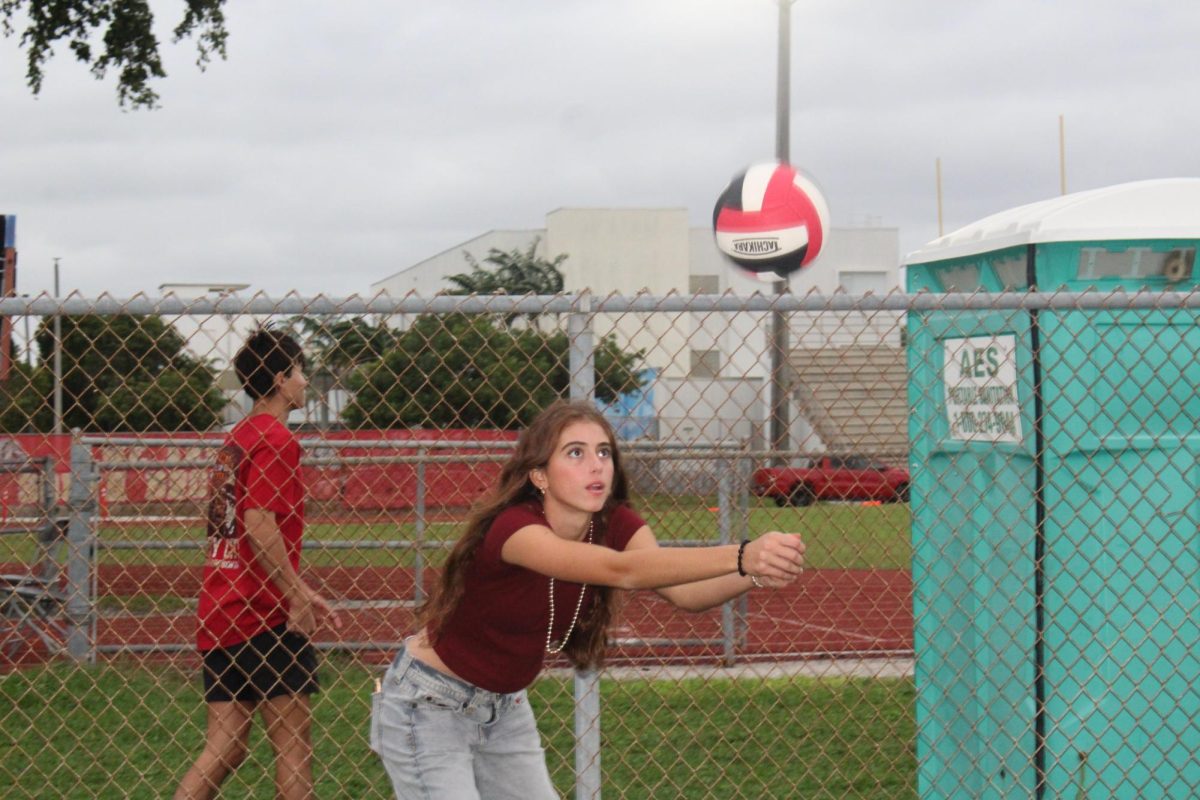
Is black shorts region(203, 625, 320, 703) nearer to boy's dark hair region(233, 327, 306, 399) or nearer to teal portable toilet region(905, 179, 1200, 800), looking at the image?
boy's dark hair region(233, 327, 306, 399)

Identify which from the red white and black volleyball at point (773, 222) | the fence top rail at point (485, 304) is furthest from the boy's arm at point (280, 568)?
the red white and black volleyball at point (773, 222)

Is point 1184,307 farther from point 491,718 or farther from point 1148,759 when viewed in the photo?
point 491,718

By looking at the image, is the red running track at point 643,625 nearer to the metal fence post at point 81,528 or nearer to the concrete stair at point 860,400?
the metal fence post at point 81,528

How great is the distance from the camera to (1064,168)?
32.1 metres

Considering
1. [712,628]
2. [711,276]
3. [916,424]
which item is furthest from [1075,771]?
[711,276]

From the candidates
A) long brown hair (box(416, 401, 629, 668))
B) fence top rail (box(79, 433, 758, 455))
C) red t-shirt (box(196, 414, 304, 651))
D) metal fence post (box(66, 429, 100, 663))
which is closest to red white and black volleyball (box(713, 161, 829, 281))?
fence top rail (box(79, 433, 758, 455))

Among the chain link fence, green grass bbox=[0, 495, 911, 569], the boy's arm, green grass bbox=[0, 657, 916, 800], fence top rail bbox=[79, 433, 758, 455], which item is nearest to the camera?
the chain link fence

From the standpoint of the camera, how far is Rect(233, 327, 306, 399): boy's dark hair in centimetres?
443

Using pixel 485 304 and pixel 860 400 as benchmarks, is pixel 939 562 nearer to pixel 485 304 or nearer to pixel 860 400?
pixel 860 400

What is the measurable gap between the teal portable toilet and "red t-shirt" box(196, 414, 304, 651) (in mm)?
2234

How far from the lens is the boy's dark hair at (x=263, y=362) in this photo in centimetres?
443

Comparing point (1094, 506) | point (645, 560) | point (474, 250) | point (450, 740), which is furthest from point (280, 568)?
point (474, 250)

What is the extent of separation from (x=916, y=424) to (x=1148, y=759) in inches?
52.2

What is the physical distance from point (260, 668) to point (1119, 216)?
3061mm
